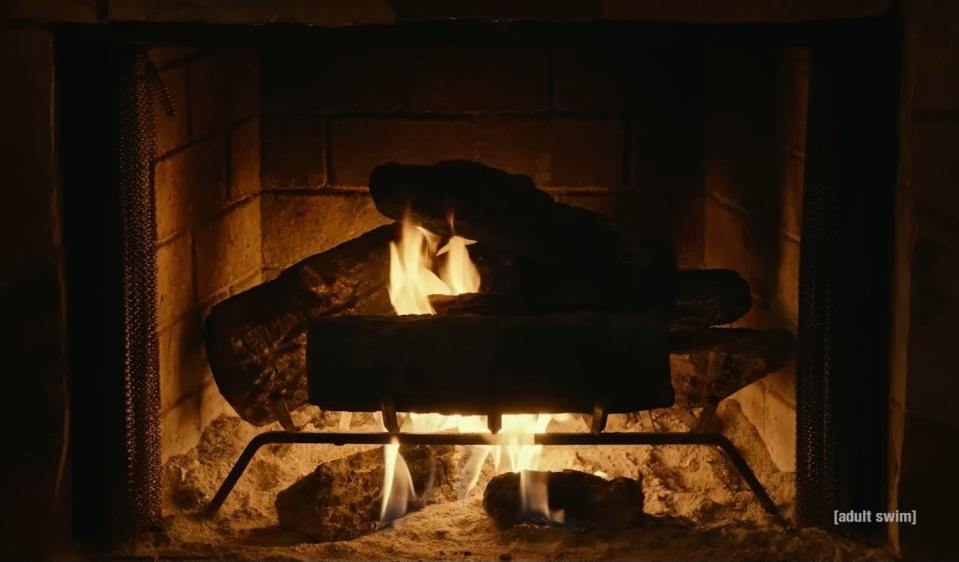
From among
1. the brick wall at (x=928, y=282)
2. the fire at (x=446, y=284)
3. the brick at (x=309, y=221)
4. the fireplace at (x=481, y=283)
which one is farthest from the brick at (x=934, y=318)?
the brick at (x=309, y=221)

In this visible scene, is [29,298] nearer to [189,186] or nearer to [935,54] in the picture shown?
[189,186]

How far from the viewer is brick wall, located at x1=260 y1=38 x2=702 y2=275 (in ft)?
9.63

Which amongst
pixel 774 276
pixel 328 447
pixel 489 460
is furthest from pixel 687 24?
pixel 328 447

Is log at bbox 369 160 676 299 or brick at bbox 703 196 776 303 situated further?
brick at bbox 703 196 776 303

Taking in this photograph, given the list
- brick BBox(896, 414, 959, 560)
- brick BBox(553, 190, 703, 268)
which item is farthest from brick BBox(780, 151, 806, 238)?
brick BBox(896, 414, 959, 560)

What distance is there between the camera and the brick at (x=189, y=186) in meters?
2.59

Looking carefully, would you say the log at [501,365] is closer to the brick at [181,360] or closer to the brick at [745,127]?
the brick at [181,360]

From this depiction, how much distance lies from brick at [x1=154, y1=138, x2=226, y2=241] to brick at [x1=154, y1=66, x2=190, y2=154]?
0.02m

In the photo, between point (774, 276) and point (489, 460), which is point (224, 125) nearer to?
point (489, 460)

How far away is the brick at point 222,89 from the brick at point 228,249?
189 millimetres

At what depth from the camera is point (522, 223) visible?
2.42m

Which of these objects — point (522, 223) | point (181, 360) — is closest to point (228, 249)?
point (181, 360)

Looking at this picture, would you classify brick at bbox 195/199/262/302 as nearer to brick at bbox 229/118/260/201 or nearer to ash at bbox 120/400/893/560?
brick at bbox 229/118/260/201

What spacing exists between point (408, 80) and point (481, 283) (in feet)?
2.09
